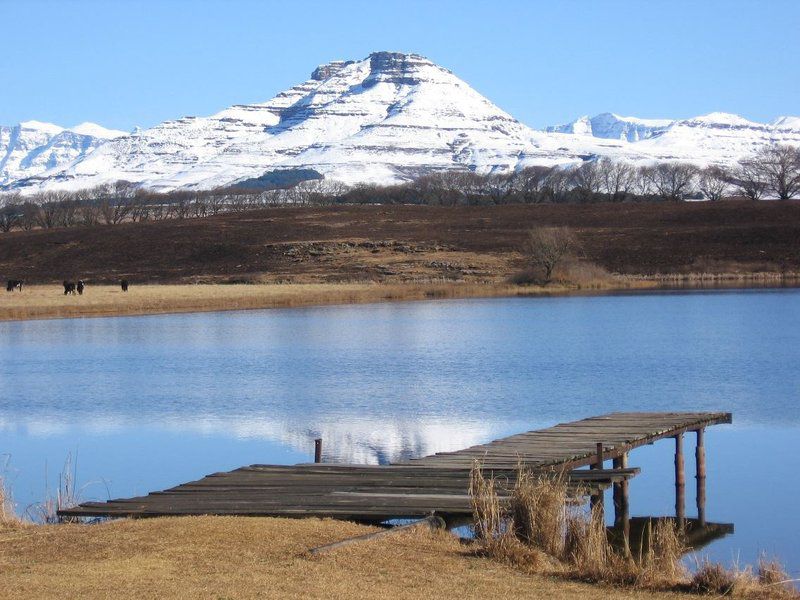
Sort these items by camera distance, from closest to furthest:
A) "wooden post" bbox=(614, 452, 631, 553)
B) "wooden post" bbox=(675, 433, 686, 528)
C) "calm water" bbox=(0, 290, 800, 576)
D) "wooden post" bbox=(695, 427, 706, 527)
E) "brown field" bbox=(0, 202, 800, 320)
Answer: "wooden post" bbox=(614, 452, 631, 553) < "wooden post" bbox=(695, 427, 706, 527) < "wooden post" bbox=(675, 433, 686, 528) < "calm water" bbox=(0, 290, 800, 576) < "brown field" bbox=(0, 202, 800, 320)

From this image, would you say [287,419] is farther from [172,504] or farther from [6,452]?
[172,504]

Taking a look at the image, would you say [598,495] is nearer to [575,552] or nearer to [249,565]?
[575,552]

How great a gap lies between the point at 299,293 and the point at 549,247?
17411mm

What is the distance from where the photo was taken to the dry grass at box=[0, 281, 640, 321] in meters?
67.8

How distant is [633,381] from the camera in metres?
32.9

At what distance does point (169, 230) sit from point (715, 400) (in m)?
107

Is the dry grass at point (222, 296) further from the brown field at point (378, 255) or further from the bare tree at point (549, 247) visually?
the bare tree at point (549, 247)

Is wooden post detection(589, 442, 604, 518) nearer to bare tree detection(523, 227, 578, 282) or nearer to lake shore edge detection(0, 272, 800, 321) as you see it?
lake shore edge detection(0, 272, 800, 321)

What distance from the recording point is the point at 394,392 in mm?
31688

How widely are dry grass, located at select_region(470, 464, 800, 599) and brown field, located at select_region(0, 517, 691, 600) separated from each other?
0.26 metres

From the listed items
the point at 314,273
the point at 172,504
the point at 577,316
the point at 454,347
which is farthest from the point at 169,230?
the point at 172,504

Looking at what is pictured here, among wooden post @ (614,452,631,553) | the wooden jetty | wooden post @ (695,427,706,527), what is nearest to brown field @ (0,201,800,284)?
wooden post @ (695,427,706,527)

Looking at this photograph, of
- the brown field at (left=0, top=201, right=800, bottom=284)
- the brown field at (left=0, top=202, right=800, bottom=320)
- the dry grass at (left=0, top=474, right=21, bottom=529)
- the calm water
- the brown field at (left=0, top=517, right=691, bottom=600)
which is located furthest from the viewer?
the brown field at (left=0, top=201, right=800, bottom=284)

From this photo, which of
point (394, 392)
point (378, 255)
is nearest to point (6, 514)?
point (394, 392)
